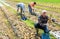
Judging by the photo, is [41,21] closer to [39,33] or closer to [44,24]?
[44,24]

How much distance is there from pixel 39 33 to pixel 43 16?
1720 millimetres

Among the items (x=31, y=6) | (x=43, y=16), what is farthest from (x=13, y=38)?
(x=31, y=6)

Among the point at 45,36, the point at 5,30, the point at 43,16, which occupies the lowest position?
the point at 5,30

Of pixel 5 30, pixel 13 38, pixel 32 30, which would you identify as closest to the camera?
pixel 13 38

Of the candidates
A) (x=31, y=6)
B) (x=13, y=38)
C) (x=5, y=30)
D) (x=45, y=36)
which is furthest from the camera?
(x=31, y=6)

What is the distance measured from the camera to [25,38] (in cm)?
1210

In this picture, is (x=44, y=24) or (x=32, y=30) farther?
(x=32, y=30)

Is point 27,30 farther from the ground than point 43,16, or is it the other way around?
point 43,16

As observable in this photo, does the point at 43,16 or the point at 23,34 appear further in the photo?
the point at 23,34

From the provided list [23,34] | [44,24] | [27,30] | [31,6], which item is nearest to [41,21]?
[44,24]

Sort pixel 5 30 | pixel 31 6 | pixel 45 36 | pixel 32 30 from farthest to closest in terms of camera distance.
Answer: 1. pixel 31 6
2. pixel 5 30
3. pixel 32 30
4. pixel 45 36

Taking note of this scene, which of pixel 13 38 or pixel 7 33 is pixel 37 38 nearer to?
pixel 13 38

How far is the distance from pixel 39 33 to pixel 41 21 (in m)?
1.44

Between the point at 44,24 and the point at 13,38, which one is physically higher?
the point at 44,24
